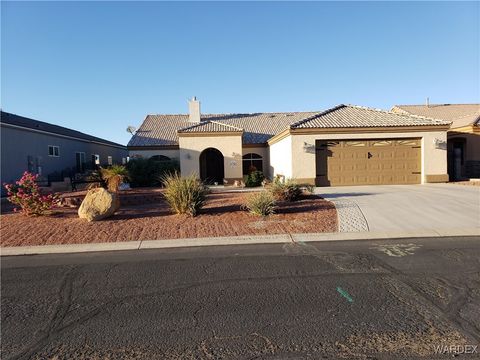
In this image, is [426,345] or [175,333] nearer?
[426,345]

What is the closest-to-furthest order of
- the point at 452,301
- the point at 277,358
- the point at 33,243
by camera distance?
the point at 277,358 → the point at 452,301 → the point at 33,243

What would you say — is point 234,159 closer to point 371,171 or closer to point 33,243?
point 371,171

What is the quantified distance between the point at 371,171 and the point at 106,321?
59.0ft

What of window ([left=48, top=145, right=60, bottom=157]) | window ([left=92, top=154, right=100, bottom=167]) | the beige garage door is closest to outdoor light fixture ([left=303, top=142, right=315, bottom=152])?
the beige garage door

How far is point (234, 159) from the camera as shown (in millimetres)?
26062

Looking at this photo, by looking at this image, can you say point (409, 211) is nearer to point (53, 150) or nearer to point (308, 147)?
point (308, 147)

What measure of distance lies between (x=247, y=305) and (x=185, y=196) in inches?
273

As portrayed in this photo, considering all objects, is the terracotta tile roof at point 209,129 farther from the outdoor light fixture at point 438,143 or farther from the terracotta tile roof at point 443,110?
the terracotta tile roof at point 443,110

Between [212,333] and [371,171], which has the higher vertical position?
[371,171]

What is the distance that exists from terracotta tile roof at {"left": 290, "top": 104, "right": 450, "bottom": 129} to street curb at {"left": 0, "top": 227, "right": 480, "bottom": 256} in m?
11.6

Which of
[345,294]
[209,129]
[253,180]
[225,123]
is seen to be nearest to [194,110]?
[225,123]

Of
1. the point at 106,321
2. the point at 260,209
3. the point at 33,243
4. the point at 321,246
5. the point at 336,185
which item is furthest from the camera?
the point at 336,185

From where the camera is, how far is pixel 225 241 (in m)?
8.88

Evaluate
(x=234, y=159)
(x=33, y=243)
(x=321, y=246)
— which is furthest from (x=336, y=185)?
(x=33, y=243)
